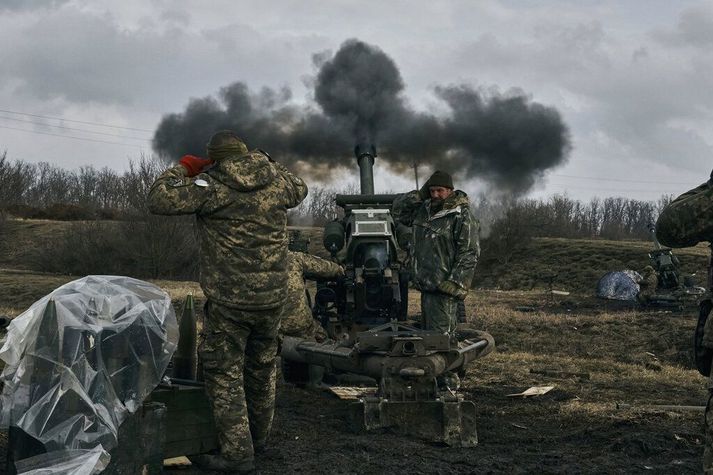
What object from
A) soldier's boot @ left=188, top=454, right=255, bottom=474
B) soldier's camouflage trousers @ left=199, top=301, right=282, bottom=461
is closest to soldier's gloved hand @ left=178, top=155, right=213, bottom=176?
soldier's camouflage trousers @ left=199, top=301, right=282, bottom=461

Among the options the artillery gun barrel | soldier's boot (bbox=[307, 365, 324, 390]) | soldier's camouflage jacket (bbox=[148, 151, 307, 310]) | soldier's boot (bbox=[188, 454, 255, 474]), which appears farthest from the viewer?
the artillery gun barrel

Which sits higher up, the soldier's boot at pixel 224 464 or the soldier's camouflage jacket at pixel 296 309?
the soldier's camouflage jacket at pixel 296 309

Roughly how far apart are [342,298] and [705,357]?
18.7 ft

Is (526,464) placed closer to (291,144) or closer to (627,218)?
(291,144)

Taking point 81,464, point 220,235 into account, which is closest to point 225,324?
point 220,235

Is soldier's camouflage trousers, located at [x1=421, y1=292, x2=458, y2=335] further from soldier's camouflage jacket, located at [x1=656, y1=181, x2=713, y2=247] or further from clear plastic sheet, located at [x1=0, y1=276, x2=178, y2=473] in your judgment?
clear plastic sheet, located at [x1=0, y1=276, x2=178, y2=473]

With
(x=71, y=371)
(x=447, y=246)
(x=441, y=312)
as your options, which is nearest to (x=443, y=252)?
(x=447, y=246)

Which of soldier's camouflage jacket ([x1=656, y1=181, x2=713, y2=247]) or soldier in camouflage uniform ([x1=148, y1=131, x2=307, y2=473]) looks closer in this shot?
soldier's camouflage jacket ([x1=656, y1=181, x2=713, y2=247])

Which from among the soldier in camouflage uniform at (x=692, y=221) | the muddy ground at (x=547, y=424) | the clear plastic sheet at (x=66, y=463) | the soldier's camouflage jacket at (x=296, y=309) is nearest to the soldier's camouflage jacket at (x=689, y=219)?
the soldier in camouflage uniform at (x=692, y=221)

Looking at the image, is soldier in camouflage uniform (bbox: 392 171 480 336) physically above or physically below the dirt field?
above

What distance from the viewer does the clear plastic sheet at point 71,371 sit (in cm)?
342

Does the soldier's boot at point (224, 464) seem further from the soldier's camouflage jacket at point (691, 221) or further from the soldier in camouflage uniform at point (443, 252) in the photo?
the soldier in camouflage uniform at point (443, 252)

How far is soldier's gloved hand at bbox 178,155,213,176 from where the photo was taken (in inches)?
184

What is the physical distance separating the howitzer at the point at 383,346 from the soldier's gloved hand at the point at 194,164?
1.91 metres
